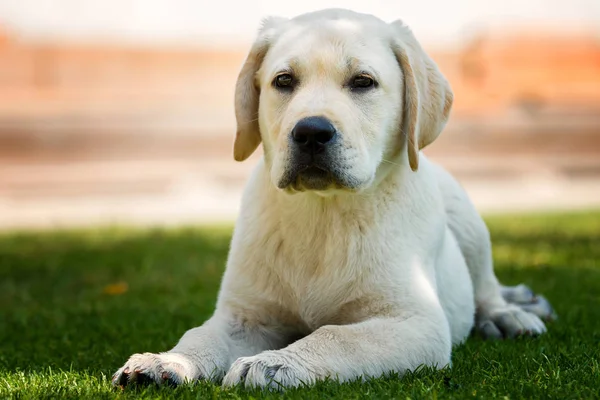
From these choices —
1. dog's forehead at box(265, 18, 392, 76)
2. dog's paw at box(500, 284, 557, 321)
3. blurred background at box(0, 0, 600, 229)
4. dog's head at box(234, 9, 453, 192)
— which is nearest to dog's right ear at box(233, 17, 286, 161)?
dog's head at box(234, 9, 453, 192)

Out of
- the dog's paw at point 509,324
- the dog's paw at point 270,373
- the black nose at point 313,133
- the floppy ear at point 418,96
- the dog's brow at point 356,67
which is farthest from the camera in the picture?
the dog's paw at point 509,324

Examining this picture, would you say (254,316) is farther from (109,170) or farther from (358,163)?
(109,170)

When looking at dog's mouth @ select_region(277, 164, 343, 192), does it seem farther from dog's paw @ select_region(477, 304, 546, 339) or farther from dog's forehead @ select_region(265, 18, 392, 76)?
dog's paw @ select_region(477, 304, 546, 339)

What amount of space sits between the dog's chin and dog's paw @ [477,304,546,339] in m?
1.47

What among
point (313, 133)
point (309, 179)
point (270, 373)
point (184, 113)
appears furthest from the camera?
point (184, 113)

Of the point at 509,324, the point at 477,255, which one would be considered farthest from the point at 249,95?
the point at 509,324

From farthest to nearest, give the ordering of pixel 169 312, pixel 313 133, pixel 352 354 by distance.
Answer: pixel 169 312 < pixel 313 133 < pixel 352 354

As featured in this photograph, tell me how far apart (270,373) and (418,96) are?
150cm

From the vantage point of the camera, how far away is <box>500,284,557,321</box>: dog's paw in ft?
16.9

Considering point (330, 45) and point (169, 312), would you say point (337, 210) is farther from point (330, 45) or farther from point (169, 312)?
point (169, 312)

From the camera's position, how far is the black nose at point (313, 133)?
3639 mm

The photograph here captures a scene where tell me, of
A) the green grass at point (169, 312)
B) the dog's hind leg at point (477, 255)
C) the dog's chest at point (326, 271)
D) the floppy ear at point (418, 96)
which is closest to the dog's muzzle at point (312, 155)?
the dog's chest at point (326, 271)

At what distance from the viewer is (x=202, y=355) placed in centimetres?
368

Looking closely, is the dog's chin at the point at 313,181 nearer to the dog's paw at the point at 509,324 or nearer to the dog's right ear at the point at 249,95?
the dog's right ear at the point at 249,95
